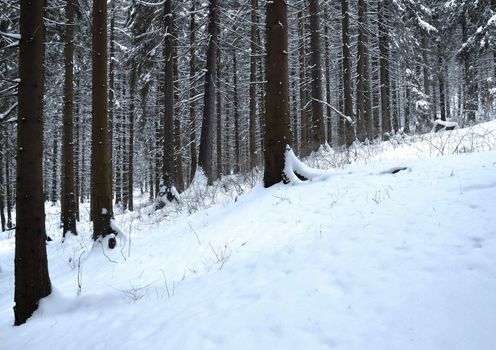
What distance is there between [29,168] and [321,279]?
11.5ft

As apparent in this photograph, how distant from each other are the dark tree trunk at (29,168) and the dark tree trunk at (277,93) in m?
3.61

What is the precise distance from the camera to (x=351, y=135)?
1130cm

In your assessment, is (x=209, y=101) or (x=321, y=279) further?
(x=209, y=101)

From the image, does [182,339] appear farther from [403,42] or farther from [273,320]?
[403,42]

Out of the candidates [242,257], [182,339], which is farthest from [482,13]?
[182,339]

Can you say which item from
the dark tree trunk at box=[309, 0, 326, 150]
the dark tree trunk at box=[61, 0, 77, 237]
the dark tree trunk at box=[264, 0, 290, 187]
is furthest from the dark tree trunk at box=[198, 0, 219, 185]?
the dark tree trunk at box=[264, 0, 290, 187]

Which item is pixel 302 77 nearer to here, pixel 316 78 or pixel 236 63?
pixel 236 63

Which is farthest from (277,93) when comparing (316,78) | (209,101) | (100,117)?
(316,78)

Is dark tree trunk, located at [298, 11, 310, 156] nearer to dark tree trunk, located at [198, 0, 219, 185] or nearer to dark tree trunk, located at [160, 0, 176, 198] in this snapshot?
dark tree trunk, located at [198, 0, 219, 185]

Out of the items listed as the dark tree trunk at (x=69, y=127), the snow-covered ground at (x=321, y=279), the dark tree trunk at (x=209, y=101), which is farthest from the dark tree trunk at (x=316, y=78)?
the dark tree trunk at (x=69, y=127)

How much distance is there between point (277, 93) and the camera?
6277 millimetres

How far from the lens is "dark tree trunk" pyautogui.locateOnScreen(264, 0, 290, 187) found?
627cm

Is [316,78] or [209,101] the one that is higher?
[316,78]

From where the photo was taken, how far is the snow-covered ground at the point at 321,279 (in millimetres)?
2273
